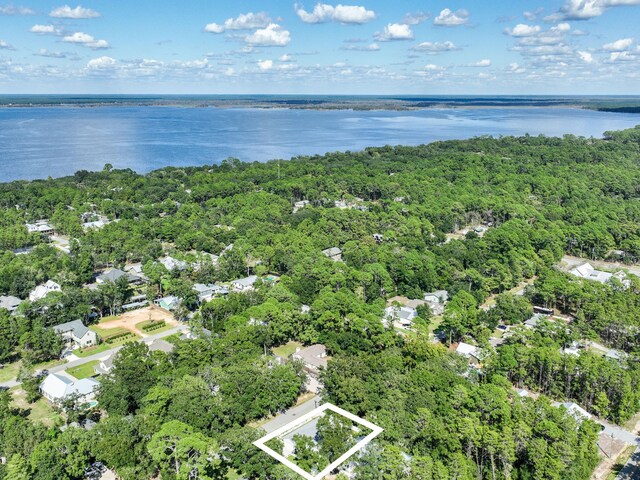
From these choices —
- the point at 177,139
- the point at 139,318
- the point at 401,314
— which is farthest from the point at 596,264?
the point at 177,139

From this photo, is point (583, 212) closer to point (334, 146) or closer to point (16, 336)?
point (16, 336)

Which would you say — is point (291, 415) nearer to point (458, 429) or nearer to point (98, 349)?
point (458, 429)

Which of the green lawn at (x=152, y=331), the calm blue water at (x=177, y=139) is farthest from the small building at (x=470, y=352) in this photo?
the calm blue water at (x=177, y=139)

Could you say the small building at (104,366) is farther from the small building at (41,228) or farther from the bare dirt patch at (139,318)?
the small building at (41,228)

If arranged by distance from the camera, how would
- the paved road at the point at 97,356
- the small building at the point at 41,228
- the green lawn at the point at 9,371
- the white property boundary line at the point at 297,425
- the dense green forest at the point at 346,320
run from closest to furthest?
the white property boundary line at the point at 297,425, the dense green forest at the point at 346,320, the paved road at the point at 97,356, the green lawn at the point at 9,371, the small building at the point at 41,228

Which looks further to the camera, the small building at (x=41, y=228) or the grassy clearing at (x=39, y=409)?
the small building at (x=41, y=228)

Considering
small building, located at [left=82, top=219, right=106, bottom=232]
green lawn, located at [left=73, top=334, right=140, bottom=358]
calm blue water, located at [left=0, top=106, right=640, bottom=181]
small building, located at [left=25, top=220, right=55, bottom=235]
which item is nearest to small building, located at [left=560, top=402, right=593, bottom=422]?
green lawn, located at [left=73, top=334, right=140, bottom=358]
